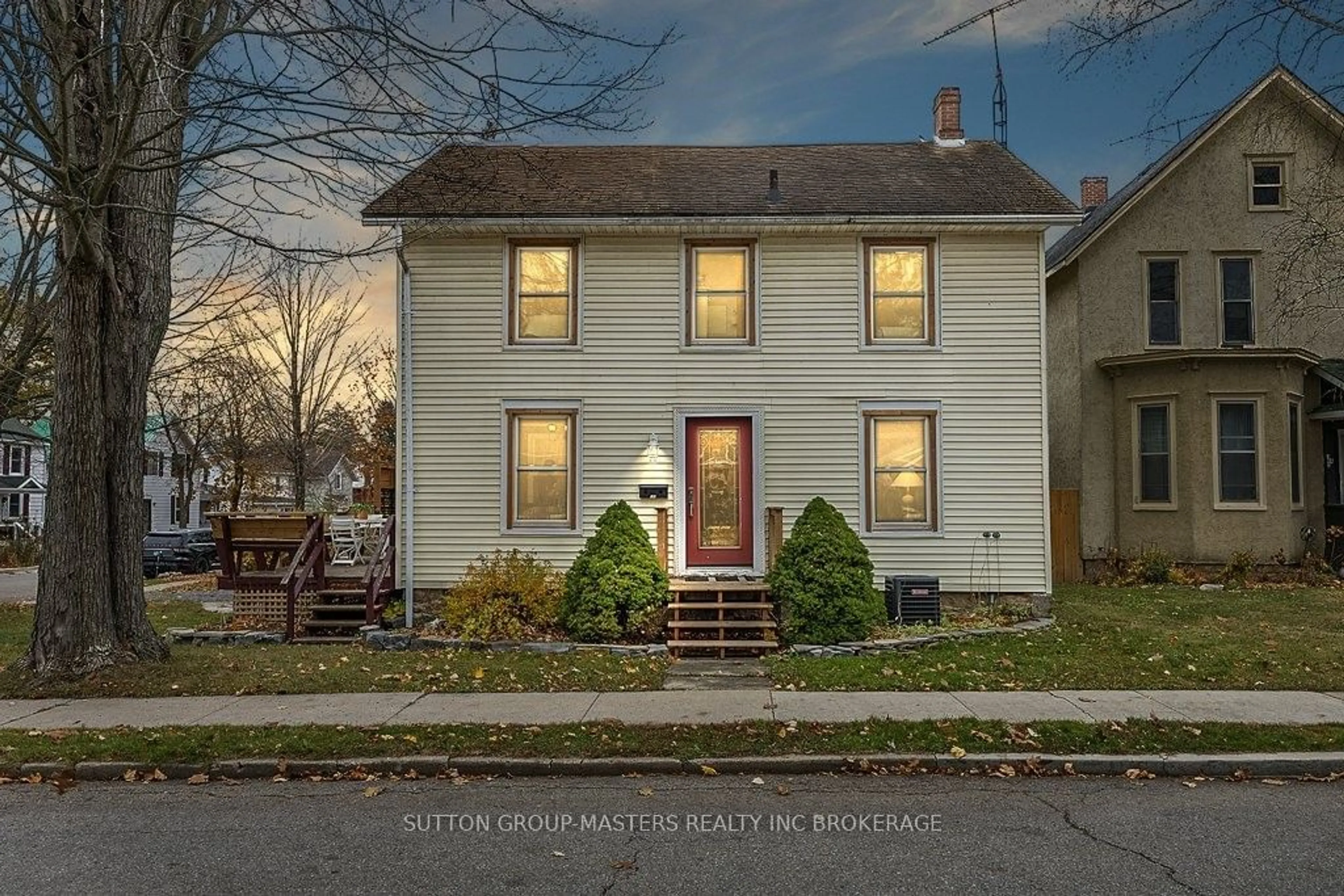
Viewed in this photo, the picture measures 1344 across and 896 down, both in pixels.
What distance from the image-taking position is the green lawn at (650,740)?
21.8ft

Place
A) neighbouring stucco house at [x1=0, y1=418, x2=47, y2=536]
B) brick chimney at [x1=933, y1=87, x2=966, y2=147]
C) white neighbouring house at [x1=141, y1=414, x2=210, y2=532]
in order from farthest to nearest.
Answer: white neighbouring house at [x1=141, y1=414, x2=210, y2=532]
neighbouring stucco house at [x1=0, y1=418, x2=47, y2=536]
brick chimney at [x1=933, y1=87, x2=966, y2=147]

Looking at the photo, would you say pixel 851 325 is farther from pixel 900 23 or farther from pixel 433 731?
pixel 433 731

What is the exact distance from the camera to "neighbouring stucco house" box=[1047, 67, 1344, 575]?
16.9 m

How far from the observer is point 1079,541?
17641 millimetres

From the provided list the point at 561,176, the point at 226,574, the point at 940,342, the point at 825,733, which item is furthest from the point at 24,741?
the point at 940,342

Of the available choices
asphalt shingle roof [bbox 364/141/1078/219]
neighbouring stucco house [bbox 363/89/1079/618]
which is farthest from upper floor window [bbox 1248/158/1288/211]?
neighbouring stucco house [bbox 363/89/1079/618]

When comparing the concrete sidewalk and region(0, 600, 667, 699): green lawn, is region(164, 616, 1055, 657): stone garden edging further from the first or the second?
the concrete sidewalk

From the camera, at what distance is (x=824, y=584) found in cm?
1112

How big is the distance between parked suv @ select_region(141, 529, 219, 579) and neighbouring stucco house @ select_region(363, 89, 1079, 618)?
16599 millimetres

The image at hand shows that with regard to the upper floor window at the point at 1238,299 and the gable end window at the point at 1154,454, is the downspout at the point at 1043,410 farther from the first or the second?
the upper floor window at the point at 1238,299

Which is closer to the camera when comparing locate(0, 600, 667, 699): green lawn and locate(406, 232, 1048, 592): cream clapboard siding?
locate(0, 600, 667, 699): green lawn

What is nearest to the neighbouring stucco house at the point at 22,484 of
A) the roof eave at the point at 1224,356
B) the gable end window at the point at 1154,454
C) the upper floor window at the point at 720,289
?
the upper floor window at the point at 720,289

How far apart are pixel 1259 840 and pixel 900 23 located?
9948 mm

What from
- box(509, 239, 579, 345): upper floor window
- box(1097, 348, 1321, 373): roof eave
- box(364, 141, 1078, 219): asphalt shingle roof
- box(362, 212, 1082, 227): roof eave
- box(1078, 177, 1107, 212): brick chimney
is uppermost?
box(1078, 177, 1107, 212): brick chimney
